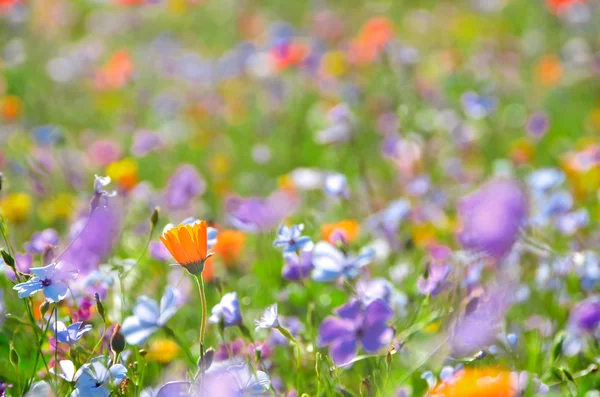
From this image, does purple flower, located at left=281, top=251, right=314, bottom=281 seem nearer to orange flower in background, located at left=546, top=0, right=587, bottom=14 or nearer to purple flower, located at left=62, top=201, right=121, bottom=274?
purple flower, located at left=62, top=201, right=121, bottom=274

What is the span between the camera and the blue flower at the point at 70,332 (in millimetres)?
1083

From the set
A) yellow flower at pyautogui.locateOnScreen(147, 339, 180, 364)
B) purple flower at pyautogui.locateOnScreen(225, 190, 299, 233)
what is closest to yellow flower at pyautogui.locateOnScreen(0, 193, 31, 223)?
purple flower at pyautogui.locateOnScreen(225, 190, 299, 233)

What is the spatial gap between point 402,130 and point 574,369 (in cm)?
89

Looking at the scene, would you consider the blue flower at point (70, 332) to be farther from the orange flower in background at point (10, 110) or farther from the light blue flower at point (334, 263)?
the orange flower in background at point (10, 110)

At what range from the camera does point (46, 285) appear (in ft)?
3.58

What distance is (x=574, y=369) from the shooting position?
1471 millimetres

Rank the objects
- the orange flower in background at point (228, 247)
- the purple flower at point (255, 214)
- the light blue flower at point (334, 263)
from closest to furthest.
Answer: the light blue flower at point (334, 263) → the purple flower at point (255, 214) → the orange flower in background at point (228, 247)

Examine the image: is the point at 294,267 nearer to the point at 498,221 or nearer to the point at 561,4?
the point at 498,221

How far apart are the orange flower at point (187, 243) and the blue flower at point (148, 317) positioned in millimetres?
169

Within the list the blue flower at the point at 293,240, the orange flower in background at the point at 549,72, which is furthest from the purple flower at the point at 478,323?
the orange flower in background at the point at 549,72

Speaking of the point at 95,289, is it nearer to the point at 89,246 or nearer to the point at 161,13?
the point at 89,246

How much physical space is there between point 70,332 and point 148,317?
0.16 m

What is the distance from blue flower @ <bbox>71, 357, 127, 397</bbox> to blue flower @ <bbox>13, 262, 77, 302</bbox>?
115mm

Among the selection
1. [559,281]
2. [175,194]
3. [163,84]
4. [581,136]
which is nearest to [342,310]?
[559,281]
